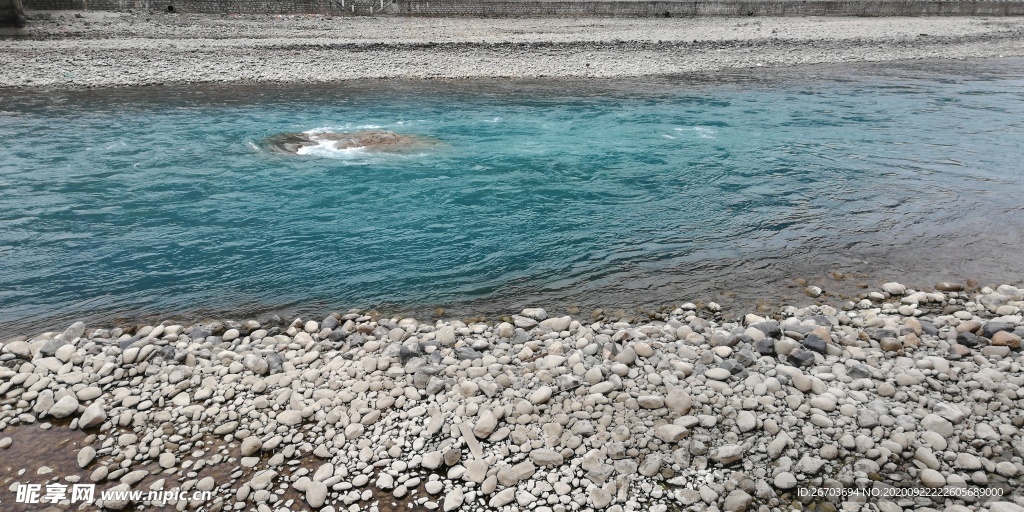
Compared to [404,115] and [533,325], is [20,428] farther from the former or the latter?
[404,115]

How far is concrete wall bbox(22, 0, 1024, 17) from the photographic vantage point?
32.7m

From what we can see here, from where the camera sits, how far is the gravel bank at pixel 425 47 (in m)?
23.2

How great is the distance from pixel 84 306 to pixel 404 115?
12128 millimetres

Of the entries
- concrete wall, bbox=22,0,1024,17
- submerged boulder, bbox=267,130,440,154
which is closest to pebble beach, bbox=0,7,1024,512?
submerged boulder, bbox=267,130,440,154

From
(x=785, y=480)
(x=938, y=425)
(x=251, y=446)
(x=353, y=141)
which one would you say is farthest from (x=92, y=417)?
(x=353, y=141)

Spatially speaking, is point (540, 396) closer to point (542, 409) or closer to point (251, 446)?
point (542, 409)

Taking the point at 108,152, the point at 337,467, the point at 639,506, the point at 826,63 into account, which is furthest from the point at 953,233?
the point at 826,63

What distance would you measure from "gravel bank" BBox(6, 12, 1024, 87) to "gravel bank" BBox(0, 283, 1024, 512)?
19.7 m

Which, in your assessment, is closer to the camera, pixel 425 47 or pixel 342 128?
pixel 342 128

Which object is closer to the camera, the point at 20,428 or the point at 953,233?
the point at 20,428

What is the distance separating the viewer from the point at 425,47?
90.2 feet

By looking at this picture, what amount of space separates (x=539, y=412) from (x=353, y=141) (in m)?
11.3

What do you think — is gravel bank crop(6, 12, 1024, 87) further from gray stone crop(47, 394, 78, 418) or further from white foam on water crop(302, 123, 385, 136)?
gray stone crop(47, 394, 78, 418)

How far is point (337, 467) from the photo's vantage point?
4.71 m
